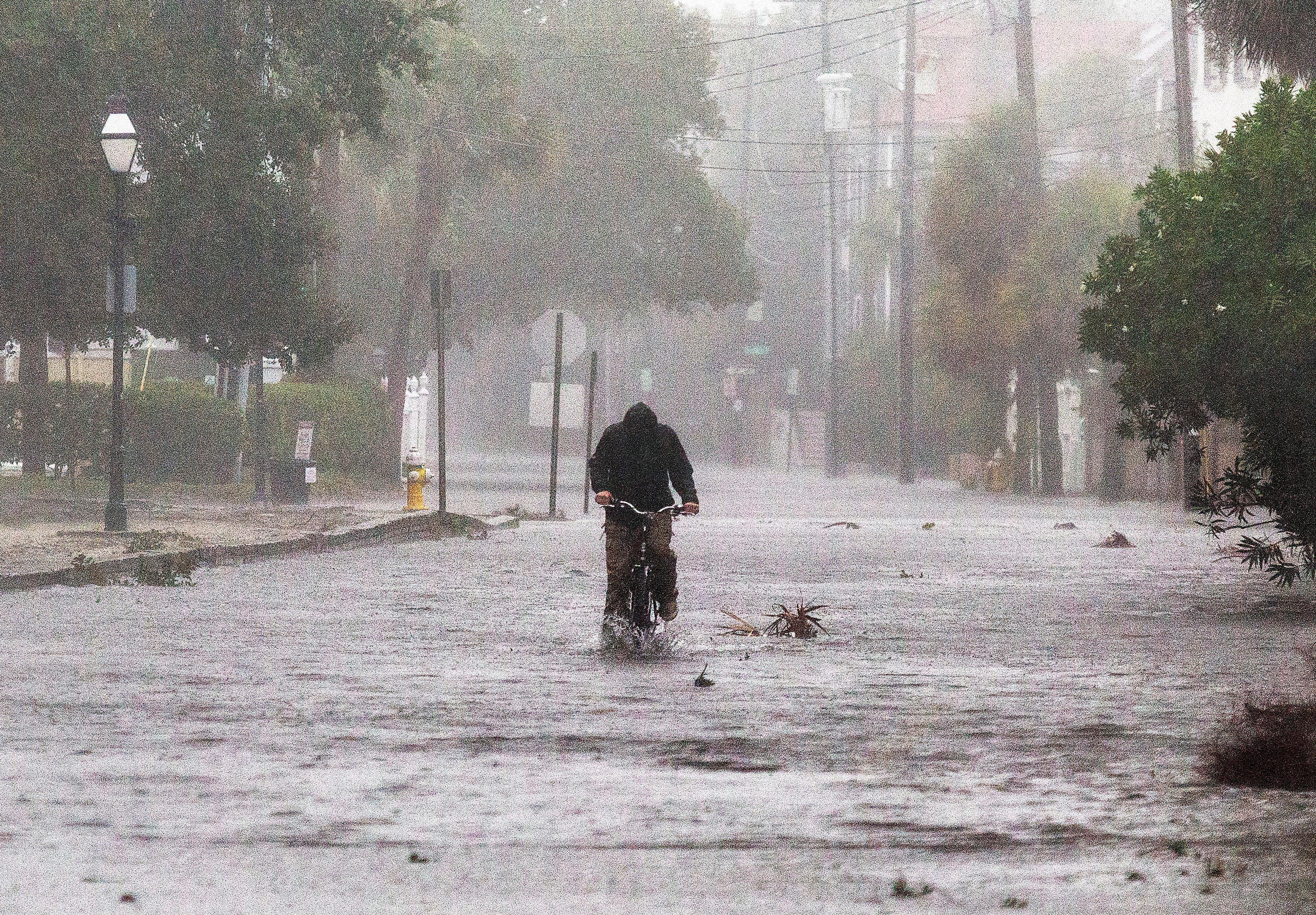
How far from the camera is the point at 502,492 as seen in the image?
46.2 m

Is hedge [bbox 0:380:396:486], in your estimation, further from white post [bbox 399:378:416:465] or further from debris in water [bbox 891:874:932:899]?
debris in water [bbox 891:874:932:899]

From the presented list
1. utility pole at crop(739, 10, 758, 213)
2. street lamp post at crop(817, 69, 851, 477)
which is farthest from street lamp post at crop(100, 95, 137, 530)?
street lamp post at crop(817, 69, 851, 477)

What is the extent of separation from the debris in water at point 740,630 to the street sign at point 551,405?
2597 centimetres

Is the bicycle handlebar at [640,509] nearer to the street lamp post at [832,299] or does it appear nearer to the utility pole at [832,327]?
the utility pole at [832,327]

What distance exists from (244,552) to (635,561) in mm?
8997

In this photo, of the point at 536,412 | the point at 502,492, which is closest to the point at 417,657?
the point at 502,492

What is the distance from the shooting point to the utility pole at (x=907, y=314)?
61.8 meters

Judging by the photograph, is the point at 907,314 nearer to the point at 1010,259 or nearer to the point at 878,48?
the point at 1010,259

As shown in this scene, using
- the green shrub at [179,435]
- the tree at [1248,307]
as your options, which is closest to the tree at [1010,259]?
the green shrub at [179,435]

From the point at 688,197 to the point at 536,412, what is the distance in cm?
669

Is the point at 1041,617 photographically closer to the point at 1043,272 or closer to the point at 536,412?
the point at 1043,272

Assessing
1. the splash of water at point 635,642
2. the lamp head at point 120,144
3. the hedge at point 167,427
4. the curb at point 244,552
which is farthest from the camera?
the hedge at point 167,427

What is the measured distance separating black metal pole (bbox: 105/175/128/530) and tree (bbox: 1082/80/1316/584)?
1049cm

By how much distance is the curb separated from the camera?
1953 cm
